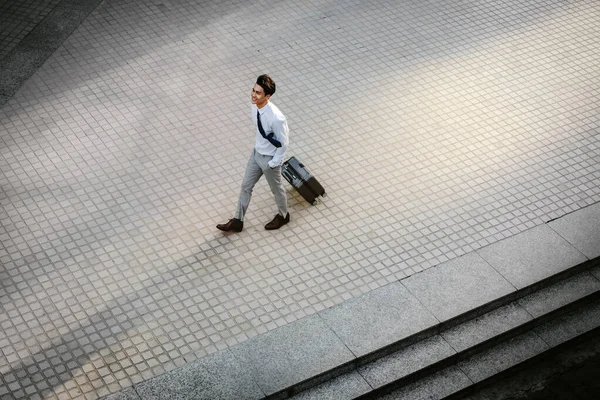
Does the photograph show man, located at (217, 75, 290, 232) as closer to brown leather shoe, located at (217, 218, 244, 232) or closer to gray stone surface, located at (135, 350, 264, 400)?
brown leather shoe, located at (217, 218, 244, 232)

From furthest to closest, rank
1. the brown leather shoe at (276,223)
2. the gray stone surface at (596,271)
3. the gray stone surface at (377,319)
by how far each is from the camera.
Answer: the brown leather shoe at (276,223)
the gray stone surface at (596,271)
the gray stone surface at (377,319)

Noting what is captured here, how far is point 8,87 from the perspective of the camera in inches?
386

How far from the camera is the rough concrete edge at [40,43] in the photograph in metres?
9.91

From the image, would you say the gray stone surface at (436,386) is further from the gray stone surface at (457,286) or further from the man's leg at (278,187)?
the man's leg at (278,187)

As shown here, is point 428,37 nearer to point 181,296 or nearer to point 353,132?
point 353,132

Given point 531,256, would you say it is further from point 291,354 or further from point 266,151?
point 266,151

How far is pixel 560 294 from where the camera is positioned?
777 cm

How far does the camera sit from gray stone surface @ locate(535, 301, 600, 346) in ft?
24.8

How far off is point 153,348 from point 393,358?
2.13m

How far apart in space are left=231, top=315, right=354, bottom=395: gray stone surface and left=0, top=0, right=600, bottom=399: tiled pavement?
223mm

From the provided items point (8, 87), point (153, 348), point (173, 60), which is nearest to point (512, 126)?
point (173, 60)

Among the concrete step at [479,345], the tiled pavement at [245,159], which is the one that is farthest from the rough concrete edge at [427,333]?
the tiled pavement at [245,159]

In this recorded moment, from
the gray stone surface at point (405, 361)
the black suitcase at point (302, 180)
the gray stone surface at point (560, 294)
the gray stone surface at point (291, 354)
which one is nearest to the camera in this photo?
the gray stone surface at point (291, 354)

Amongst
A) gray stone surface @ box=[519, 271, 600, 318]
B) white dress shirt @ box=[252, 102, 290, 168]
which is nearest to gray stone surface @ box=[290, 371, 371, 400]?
gray stone surface @ box=[519, 271, 600, 318]
